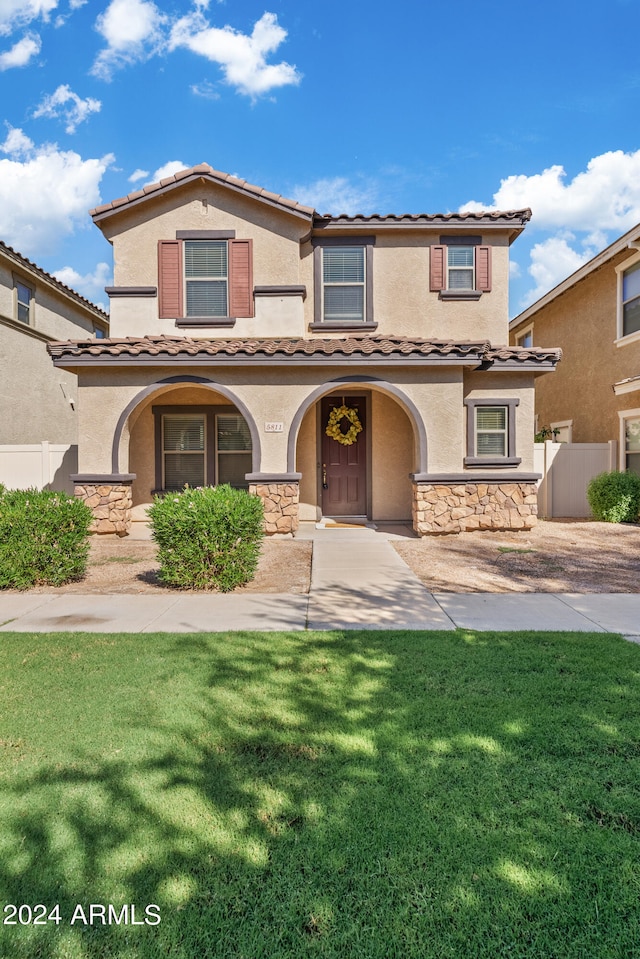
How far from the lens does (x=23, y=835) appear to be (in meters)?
2.38

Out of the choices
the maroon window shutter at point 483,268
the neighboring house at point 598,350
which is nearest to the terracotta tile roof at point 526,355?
the maroon window shutter at point 483,268

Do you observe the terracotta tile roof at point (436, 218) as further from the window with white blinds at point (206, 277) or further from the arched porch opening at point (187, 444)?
the arched porch opening at point (187, 444)

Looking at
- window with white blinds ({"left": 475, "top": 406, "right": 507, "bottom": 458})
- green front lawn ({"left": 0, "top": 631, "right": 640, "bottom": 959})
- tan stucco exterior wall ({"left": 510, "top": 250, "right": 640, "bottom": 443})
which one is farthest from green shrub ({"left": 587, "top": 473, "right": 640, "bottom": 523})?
green front lawn ({"left": 0, "top": 631, "right": 640, "bottom": 959})

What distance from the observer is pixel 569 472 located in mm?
13898

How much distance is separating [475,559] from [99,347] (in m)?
8.62

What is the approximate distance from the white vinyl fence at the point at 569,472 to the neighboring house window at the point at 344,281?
622 centimetres

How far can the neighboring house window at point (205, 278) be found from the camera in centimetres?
1218

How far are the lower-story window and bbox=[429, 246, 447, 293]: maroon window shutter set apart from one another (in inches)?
230

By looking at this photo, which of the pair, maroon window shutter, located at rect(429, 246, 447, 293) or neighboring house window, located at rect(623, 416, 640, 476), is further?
neighboring house window, located at rect(623, 416, 640, 476)

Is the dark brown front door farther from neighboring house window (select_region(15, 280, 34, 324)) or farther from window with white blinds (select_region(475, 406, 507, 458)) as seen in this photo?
neighboring house window (select_region(15, 280, 34, 324))

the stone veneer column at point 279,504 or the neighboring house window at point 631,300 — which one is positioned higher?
the neighboring house window at point 631,300

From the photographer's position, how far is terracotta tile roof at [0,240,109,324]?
1453cm

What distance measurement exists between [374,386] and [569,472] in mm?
6670

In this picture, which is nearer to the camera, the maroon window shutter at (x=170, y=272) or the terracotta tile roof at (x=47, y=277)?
the maroon window shutter at (x=170, y=272)
